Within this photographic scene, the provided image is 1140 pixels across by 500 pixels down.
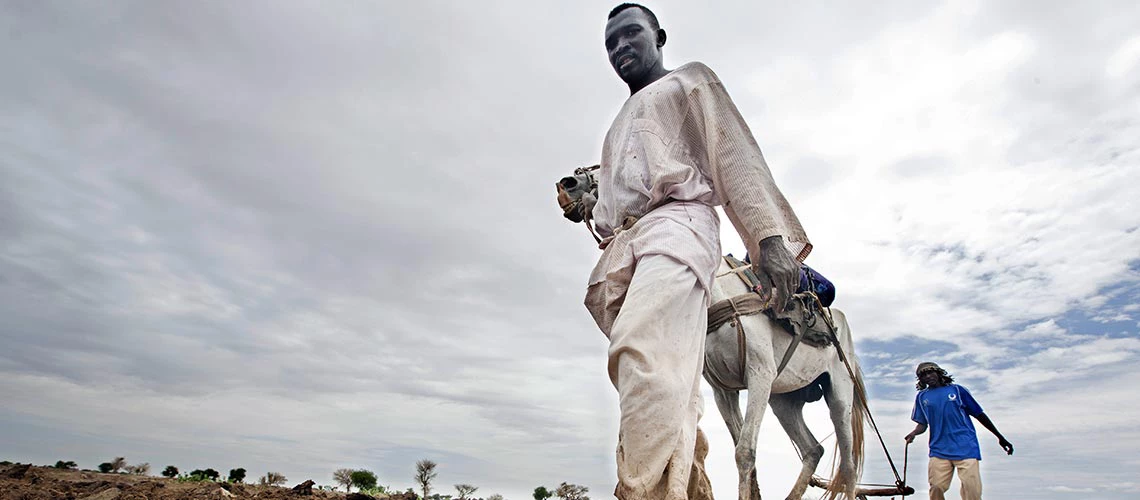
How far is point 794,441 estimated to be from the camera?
21.4 ft

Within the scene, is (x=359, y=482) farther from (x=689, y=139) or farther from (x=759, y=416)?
(x=689, y=139)

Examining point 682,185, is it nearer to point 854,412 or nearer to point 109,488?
point 109,488

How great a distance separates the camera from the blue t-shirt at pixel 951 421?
22.3 ft

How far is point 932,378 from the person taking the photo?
7418 mm

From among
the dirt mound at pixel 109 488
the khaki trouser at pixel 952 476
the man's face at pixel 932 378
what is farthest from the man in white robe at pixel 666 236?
the man's face at pixel 932 378

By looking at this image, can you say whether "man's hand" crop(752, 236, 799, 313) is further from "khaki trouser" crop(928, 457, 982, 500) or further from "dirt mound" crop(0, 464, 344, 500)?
"khaki trouser" crop(928, 457, 982, 500)

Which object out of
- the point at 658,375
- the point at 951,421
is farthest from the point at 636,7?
the point at 951,421

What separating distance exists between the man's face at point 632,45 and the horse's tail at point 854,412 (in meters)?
4.67

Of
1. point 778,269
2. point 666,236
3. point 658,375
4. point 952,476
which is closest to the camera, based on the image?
point 658,375

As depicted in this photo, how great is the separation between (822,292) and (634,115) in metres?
4.47

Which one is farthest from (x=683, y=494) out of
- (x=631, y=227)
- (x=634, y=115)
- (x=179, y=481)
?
(x=179, y=481)

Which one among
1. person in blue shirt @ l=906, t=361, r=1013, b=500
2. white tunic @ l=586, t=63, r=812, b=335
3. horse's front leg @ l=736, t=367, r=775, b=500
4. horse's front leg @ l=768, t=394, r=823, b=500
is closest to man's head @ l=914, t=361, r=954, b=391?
person in blue shirt @ l=906, t=361, r=1013, b=500

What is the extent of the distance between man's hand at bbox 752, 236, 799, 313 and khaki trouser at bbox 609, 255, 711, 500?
310 millimetres

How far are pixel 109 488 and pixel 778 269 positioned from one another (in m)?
4.02
